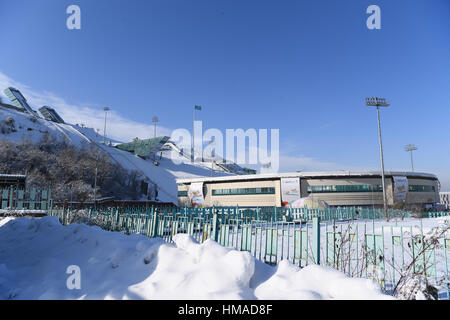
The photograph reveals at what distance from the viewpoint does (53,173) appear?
4666cm

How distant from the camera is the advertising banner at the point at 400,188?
1556 inches

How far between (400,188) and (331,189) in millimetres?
10483

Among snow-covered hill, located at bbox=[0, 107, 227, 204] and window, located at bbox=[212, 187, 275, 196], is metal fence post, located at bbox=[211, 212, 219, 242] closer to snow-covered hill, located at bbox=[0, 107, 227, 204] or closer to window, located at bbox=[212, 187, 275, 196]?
window, located at bbox=[212, 187, 275, 196]

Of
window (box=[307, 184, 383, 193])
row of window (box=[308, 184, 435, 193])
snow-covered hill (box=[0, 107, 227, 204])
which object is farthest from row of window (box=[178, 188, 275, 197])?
snow-covered hill (box=[0, 107, 227, 204])

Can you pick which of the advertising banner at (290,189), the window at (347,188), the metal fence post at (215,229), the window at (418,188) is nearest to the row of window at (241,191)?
the advertising banner at (290,189)

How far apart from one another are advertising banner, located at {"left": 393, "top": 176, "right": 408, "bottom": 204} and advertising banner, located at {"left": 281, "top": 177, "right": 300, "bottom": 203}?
1462 cm

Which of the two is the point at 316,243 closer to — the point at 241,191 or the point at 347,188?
the point at 347,188

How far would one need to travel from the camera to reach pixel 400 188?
1567 inches

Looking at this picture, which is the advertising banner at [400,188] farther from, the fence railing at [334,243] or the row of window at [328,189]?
the fence railing at [334,243]

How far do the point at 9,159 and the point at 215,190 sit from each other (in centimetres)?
3615

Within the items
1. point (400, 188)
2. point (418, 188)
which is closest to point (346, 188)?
point (400, 188)

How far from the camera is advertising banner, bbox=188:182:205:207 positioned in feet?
158

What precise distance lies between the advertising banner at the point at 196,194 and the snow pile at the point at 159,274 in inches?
1599
